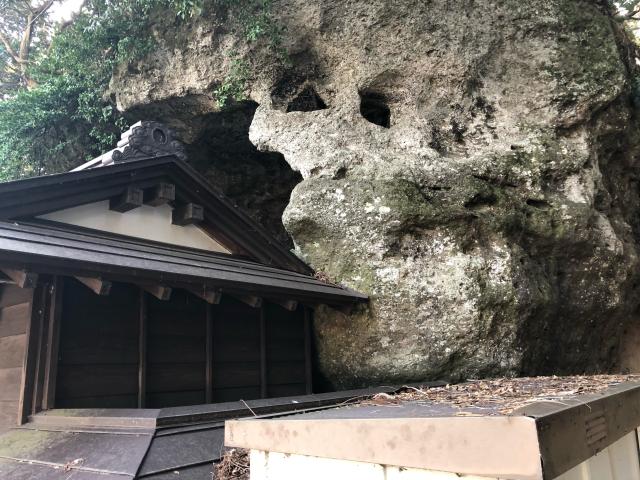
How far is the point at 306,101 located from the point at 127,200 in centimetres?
472

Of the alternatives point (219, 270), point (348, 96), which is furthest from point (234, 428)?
point (348, 96)

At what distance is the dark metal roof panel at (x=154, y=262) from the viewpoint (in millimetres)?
3781

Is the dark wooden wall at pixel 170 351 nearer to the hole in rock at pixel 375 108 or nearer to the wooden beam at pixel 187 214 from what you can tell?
the wooden beam at pixel 187 214

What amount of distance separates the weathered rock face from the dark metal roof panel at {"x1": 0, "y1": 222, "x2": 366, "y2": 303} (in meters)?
0.98

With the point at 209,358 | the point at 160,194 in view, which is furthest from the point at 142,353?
the point at 160,194

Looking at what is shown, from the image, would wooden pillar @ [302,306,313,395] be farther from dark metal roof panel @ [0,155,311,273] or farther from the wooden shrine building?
dark metal roof panel @ [0,155,311,273]

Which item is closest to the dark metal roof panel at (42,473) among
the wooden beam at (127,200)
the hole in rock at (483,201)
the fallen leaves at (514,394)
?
the fallen leaves at (514,394)

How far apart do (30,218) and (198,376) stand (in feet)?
7.89

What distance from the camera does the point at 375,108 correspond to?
9.39 metres

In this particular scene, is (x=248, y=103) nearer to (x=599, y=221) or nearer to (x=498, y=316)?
(x=498, y=316)

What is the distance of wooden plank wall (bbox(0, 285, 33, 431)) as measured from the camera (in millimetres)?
4504

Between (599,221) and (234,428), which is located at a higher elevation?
(599,221)

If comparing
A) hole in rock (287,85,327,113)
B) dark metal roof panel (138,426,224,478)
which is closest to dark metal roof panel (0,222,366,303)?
dark metal roof panel (138,426,224,478)

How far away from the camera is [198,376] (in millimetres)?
5535
